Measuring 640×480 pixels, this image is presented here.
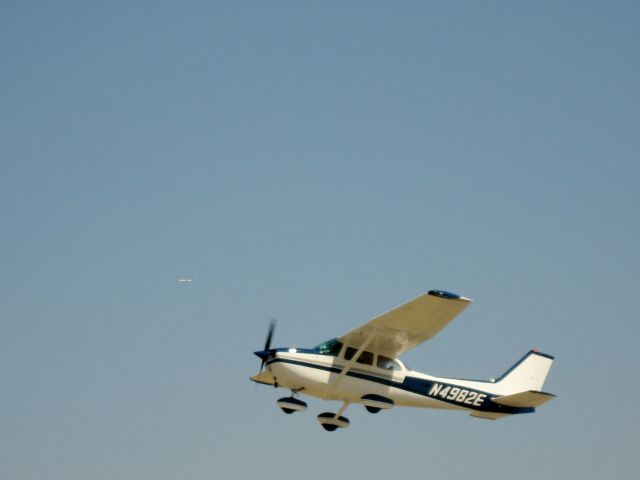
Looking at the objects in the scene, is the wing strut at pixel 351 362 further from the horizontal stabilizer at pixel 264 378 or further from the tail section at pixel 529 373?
the tail section at pixel 529 373

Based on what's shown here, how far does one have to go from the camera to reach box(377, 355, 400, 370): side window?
26.1 m

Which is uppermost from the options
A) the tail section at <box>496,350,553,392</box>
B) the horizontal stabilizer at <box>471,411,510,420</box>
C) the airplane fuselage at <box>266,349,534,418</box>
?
the tail section at <box>496,350,553,392</box>

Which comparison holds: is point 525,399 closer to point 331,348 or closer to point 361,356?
point 361,356

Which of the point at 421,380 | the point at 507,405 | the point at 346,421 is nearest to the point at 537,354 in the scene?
the point at 507,405

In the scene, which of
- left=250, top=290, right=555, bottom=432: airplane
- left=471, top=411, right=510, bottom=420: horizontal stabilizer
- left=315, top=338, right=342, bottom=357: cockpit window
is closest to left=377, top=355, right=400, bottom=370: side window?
left=250, top=290, right=555, bottom=432: airplane

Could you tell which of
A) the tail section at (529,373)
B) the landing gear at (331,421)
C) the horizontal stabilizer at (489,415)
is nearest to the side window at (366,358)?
the landing gear at (331,421)

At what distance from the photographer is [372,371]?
1020 inches

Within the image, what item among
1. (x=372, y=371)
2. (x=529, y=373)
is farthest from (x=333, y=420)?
(x=529, y=373)

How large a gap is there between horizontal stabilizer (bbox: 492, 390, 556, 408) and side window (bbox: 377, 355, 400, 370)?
3.42m

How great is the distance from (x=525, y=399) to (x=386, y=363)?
4.08 meters

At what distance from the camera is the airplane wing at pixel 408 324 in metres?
23.5

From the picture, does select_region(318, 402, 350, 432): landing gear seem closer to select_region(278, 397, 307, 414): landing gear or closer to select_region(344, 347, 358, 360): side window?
select_region(278, 397, 307, 414): landing gear

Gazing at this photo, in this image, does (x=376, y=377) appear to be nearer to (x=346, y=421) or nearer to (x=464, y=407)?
(x=346, y=421)

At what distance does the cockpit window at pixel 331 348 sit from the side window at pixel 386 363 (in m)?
1.14
